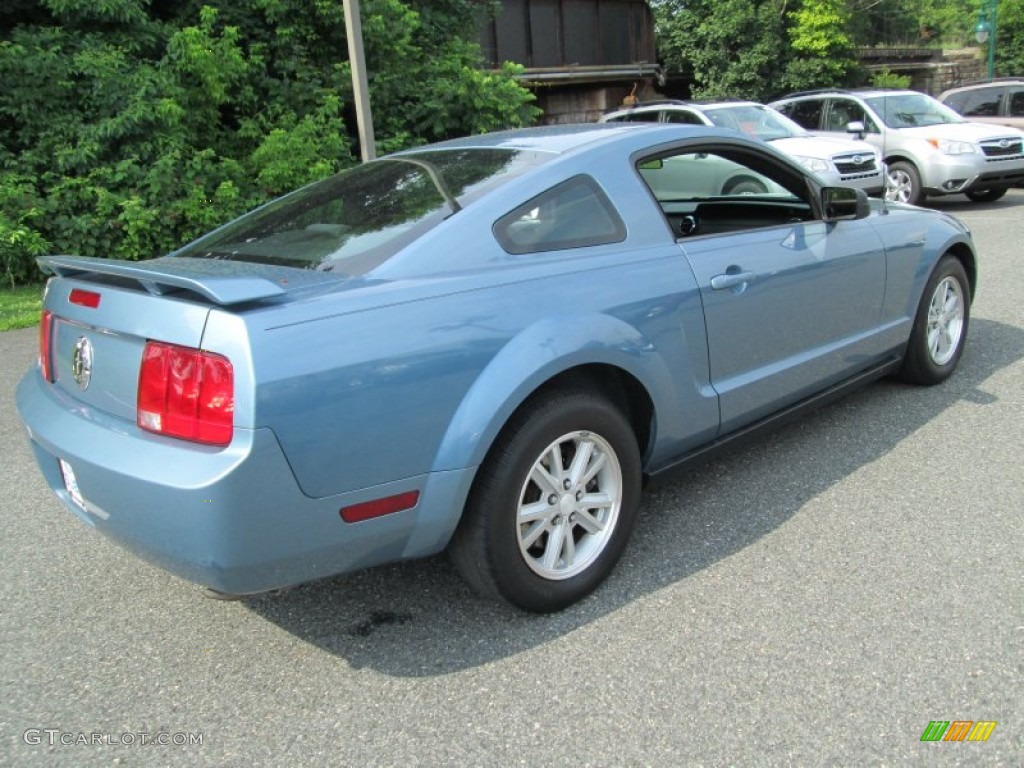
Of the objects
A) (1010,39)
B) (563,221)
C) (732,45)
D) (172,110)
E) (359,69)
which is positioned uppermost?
(1010,39)

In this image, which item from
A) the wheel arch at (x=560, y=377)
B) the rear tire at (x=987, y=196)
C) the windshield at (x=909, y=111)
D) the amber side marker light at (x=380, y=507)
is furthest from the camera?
the rear tire at (x=987, y=196)

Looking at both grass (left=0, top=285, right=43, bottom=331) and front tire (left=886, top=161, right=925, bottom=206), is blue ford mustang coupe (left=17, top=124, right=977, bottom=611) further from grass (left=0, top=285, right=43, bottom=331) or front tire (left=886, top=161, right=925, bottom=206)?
front tire (left=886, top=161, right=925, bottom=206)

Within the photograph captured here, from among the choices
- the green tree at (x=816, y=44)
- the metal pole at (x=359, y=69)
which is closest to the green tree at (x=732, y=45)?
the green tree at (x=816, y=44)

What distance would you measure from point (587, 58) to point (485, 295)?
19453mm

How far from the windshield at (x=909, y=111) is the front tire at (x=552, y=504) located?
12.1 metres

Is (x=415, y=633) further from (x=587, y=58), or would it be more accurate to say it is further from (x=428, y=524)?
(x=587, y=58)

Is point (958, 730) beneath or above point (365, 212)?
beneath

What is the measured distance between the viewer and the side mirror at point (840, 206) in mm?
4031

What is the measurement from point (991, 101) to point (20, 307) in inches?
598

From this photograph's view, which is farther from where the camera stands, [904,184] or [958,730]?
[904,184]

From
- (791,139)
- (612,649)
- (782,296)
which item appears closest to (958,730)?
(612,649)

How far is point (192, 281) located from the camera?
235cm

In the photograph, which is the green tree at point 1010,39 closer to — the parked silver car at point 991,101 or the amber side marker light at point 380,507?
the parked silver car at point 991,101

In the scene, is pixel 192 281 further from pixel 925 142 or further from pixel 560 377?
pixel 925 142
